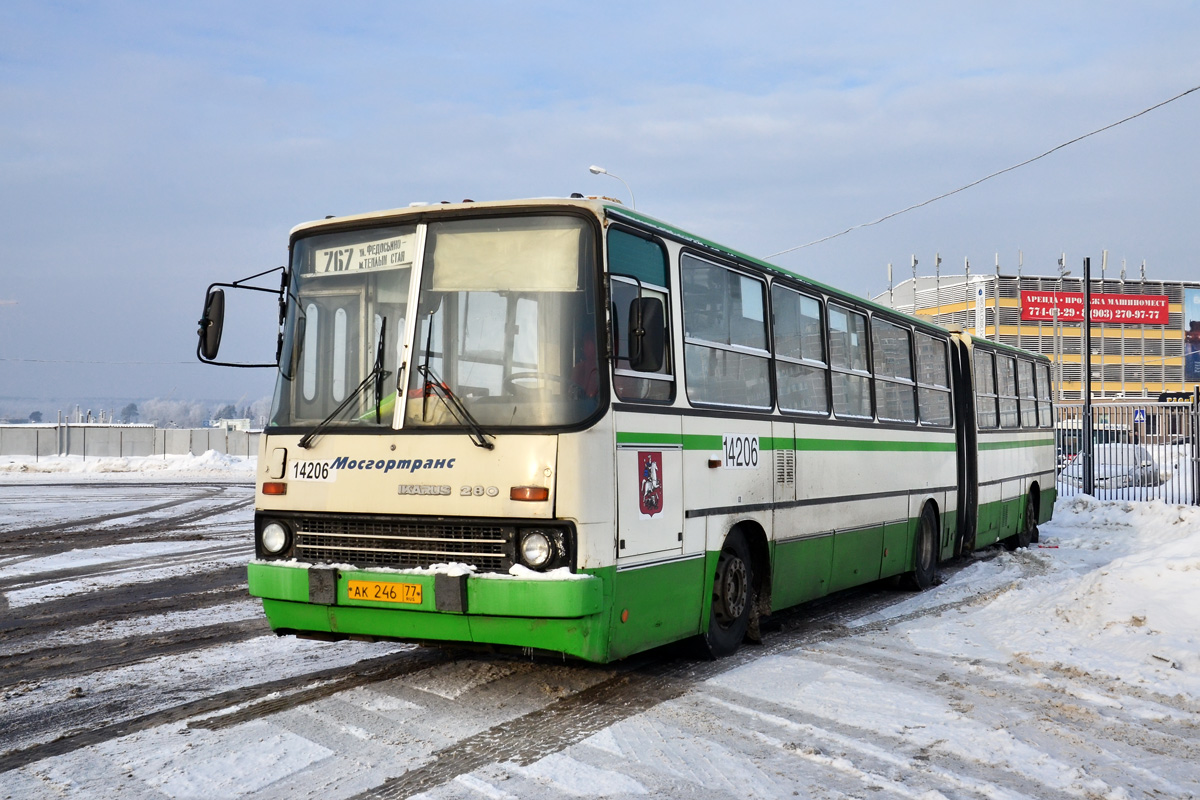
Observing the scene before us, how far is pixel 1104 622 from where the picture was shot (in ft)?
30.5

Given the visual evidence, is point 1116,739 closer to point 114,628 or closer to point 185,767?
point 185,767

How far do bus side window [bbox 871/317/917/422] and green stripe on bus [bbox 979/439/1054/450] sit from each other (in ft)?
10.6

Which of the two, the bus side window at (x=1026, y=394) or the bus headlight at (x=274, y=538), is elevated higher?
the bus side window at (x=1026, y=394)

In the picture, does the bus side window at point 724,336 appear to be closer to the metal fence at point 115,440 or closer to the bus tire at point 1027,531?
the bus tire at point 1027,531

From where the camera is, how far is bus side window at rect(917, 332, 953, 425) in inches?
504

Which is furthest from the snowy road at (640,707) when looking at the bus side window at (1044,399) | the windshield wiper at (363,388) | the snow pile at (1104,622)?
the bus side window at (1044,399)

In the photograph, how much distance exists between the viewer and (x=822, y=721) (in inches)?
248

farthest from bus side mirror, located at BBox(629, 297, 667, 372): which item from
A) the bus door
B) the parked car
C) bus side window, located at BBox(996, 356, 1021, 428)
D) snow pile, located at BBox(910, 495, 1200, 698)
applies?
the parked car

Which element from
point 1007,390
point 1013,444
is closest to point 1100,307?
point 1013,444

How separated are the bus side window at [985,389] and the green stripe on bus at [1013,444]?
0.25 metres

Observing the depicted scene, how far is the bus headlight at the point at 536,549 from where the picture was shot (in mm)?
6129

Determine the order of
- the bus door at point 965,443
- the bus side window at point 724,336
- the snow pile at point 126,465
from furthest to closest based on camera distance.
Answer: the snow pile at point 126,465
the bus door at point 965,443
the bus side window at point 724,336

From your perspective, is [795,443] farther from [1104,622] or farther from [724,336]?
[1104,622]

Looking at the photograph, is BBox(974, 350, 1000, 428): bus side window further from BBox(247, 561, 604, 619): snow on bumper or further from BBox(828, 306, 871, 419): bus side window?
BBox(247, 561, 604, 619): snow on bumper
